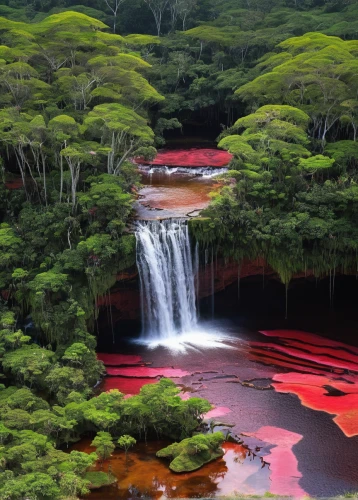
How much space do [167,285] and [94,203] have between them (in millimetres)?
4006

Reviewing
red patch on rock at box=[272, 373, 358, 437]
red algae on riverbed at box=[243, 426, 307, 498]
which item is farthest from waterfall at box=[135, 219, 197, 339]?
red algae on riverbed at box=[243, 426, 307, 498]

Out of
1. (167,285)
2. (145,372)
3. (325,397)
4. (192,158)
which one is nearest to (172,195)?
(167,285)

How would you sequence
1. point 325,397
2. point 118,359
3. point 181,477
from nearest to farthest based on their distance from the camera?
point 181,477, point 325,397, point 118,359

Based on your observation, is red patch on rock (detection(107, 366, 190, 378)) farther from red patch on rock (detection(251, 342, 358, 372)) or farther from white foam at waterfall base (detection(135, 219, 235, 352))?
red patch on rock (detection(251, 342, 358, 372))

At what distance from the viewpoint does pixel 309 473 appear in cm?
1603

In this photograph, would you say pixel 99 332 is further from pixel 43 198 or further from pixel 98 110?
pixel 98 110

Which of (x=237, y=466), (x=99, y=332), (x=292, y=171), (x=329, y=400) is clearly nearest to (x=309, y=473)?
(x=237, y=466)

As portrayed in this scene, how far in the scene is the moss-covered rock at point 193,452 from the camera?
632 inches

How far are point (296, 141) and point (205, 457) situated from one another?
14580mm

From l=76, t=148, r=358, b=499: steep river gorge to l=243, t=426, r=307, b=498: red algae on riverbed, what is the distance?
0.03 metres

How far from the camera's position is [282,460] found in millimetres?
16531

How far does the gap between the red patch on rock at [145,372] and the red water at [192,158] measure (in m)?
13.0

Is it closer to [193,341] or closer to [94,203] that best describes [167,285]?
[193,341]

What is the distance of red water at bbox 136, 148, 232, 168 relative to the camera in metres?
32.8
